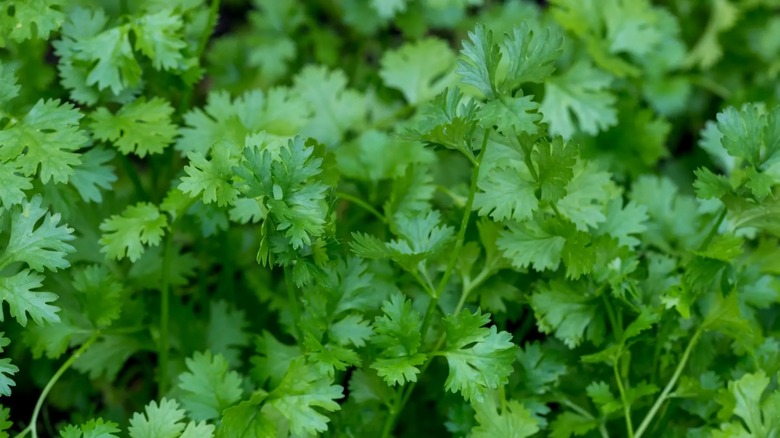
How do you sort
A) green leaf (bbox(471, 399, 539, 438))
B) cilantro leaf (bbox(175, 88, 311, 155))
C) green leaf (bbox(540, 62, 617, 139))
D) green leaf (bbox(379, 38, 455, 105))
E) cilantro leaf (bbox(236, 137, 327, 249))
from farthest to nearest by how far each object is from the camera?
green leaf (bbox(379, 38, 455, 105)), green leaf (bbox(540, 62, 617, 139)), cilantro leaf (bbox(175, 88, 311, 155)), green leaf (bbox(471, 399, 539, 438)), cilantro leaf (bbox(236, 137, 327, 249))

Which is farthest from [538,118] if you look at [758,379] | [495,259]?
[758,379]

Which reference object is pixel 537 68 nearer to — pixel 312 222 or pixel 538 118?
pixel 538 118

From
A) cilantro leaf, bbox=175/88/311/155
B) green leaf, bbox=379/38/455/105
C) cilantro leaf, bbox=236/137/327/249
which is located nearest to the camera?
cilantro leaf, bbox=236/137/327/249

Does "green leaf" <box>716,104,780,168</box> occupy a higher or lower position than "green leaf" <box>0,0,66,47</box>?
lower

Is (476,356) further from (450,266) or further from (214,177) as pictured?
(214,177)

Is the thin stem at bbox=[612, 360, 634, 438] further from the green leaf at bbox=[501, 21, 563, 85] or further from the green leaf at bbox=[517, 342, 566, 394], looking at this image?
the green leaf at bbox=[501, 21, 563, 85]

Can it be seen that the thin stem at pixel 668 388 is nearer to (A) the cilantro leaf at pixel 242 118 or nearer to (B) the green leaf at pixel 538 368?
(B) the green leaf at pixel 538 368

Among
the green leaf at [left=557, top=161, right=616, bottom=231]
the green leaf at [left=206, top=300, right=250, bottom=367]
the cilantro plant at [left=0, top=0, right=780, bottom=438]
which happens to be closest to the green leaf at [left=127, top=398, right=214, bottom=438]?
the cilantro plant at [left=0, top=0, right=780, bottom=438]
